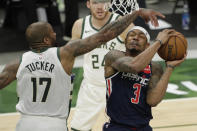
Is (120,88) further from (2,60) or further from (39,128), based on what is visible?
(2,60)

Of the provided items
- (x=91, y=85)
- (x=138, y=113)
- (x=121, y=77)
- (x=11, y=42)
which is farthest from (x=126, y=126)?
(x=11, y=42)

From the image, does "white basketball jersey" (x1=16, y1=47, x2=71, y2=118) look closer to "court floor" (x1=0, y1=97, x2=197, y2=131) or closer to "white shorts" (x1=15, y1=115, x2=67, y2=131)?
"white shorts" (x1=15, y1=115, x2=67, y2=131)

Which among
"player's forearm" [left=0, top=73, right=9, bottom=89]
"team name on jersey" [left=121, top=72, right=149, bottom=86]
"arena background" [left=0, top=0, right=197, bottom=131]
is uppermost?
"player's forearm" [left=0, top=73, right=9, bottom=89]

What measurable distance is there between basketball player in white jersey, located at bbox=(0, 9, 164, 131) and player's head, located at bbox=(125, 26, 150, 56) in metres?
0.19

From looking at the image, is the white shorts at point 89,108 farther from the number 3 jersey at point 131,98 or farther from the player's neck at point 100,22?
the number 3 jersey at point 131,98

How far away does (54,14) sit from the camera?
535 inches

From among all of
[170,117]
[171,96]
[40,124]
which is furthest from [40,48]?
[171,96]

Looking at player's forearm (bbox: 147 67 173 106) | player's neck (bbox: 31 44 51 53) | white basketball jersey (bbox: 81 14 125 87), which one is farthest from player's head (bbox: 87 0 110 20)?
player's forearm (bbox: 147 67 173 106)

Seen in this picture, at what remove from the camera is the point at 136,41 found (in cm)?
490

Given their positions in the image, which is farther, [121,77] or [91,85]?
[91,85]

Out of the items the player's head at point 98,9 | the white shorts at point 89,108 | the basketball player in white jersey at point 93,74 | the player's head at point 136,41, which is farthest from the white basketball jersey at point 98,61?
the player's head at point 136,41

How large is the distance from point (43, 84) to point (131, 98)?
2.95ft

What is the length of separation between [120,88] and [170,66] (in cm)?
55

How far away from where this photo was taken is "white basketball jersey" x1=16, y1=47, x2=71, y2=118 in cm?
464
